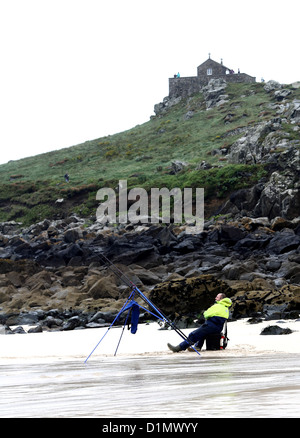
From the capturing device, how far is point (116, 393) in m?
4.96

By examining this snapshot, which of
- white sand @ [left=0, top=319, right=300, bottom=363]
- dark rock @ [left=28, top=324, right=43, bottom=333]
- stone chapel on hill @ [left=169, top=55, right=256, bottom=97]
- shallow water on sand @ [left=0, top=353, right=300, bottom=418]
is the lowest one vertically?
dark rock @ [left=28, top=324, right=43, bottom=333]

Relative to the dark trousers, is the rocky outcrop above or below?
below

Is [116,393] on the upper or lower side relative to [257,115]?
lower

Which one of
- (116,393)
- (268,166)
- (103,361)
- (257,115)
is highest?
(257,115)

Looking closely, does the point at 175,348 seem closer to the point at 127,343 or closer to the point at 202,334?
the point at 202,334

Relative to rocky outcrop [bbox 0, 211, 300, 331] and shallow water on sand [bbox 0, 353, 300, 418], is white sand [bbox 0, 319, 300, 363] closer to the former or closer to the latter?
rocky outcrop [bbox 0, 211, 300, 331]

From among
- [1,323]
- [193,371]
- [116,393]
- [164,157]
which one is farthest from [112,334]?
[164,157]

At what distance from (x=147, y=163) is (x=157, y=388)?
67.3 meters

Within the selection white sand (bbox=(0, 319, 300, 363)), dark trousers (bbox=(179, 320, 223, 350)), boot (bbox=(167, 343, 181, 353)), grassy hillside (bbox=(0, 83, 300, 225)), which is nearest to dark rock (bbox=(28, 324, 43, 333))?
white sand (bbox=(0, 319, 300, 363))

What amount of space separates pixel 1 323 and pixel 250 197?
2420 cm

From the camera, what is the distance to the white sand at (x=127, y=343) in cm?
940

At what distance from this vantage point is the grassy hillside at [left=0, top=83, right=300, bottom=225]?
52250 millimetres

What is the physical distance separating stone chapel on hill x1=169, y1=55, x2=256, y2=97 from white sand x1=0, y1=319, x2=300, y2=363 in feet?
325

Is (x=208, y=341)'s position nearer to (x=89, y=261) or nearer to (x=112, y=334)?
(x=112, y=334)
